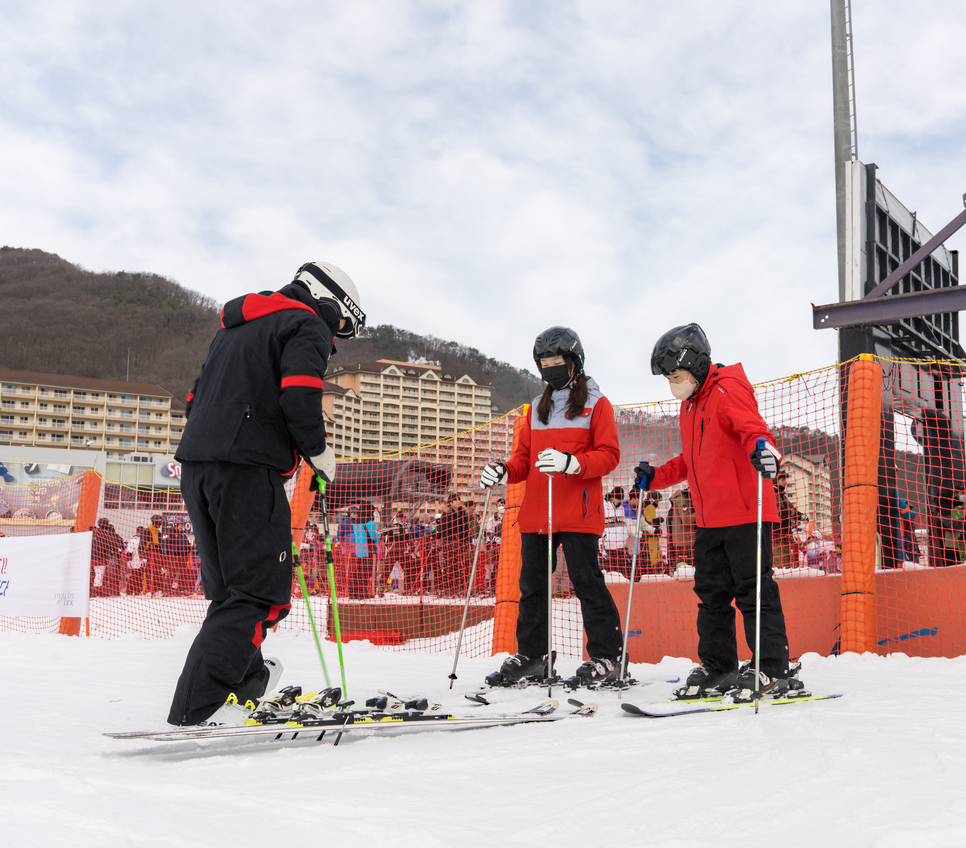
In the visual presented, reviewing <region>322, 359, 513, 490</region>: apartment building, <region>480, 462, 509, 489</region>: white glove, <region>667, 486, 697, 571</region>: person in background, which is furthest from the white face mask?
<region>322, 359, 513, 490</region>: apartment building

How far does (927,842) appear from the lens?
1.40m

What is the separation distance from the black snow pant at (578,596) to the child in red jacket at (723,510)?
482 millimetres

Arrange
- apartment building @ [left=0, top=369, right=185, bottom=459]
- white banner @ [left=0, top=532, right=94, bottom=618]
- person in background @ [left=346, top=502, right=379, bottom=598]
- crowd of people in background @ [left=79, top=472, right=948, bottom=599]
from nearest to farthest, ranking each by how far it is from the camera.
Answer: crowd of people in background @ [left=79, top=472, right=948, bottom=599]
white banner @ [left=0, top=532, right=94, bottom=618]
person in background @ [left=346, top=502, right=379, bottom=598]
apartment building @ [left=0, top=369, right=185, bottom=459]

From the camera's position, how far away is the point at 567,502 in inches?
155

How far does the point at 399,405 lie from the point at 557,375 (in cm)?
12861

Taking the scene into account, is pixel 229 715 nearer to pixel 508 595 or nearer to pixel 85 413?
pixel 508 595

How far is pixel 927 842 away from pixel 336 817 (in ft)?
3.85

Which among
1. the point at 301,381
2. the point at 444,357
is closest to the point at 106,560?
the point at 301,381

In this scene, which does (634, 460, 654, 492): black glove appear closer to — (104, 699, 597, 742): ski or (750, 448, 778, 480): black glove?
(750, 448, 778, 480): black glove

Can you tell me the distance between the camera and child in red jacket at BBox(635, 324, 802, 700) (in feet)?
11.0

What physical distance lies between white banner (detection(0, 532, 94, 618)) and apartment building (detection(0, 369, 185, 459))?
102m

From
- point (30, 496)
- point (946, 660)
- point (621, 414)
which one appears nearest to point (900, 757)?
point (946, 660)

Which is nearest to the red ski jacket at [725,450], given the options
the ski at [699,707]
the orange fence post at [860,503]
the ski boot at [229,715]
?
the ski at [699,707]

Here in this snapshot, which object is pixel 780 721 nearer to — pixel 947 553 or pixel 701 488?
pixel 701 488
